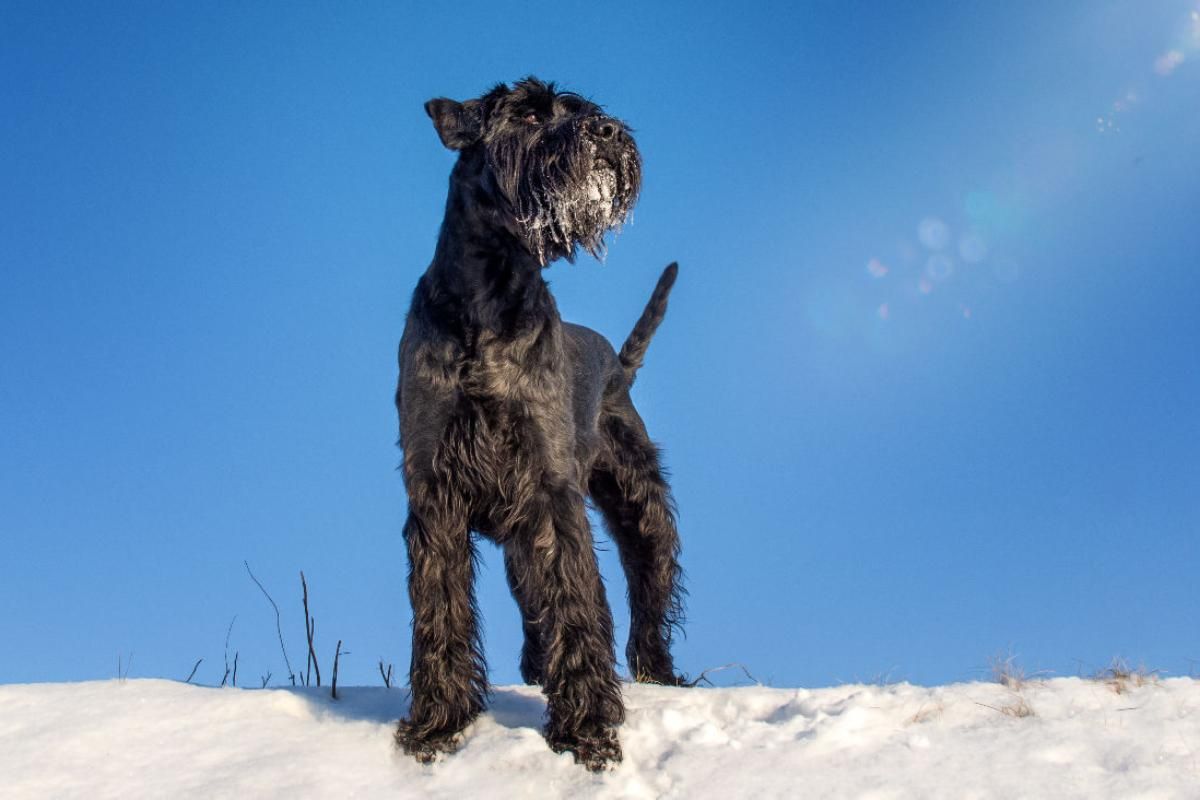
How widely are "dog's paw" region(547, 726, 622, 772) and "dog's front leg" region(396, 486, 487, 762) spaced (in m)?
0.55

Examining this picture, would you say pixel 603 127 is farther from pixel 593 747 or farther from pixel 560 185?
pixel 593 747

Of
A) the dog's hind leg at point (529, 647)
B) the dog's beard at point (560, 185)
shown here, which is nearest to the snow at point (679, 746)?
the dog's hind leg at point (529, 647)

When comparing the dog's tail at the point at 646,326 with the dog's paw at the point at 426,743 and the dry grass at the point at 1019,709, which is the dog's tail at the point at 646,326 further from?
the dry grass at the point at 1019,709

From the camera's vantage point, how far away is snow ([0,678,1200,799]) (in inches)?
159

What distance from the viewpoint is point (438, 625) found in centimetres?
497

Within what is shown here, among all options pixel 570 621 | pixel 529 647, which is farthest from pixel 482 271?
pixel 529 647

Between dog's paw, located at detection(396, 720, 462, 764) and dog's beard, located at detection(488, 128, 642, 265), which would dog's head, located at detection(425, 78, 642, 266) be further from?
dog's paw, located at detection(396, 720, 462, 764)

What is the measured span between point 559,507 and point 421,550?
0.72m

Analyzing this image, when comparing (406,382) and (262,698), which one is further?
(262,698)

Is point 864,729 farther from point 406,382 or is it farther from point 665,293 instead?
point 665,293

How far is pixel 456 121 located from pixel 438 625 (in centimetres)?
249

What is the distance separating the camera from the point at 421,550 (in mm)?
4992

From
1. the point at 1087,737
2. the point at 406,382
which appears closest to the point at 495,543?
the point at 406,382

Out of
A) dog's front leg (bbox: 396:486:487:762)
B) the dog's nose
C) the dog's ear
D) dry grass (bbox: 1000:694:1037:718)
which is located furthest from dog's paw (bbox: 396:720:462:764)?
the dog's nose
